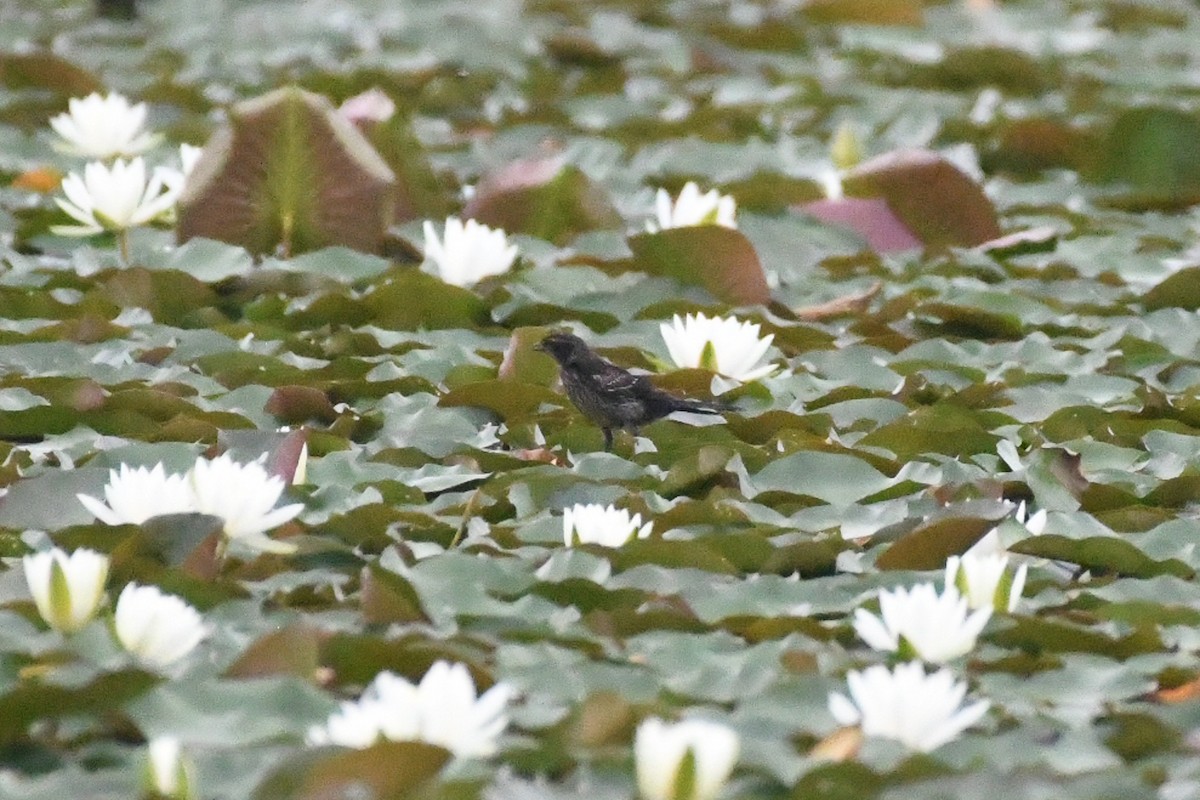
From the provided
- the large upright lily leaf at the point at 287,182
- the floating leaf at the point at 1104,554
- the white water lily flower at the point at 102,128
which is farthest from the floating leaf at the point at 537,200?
the floating leaf at the point at 1104,554

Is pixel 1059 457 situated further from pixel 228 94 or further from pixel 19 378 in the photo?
pixel 228 94

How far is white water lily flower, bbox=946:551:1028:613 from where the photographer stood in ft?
11.3

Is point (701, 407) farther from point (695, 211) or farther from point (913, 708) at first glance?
point (913, 708)

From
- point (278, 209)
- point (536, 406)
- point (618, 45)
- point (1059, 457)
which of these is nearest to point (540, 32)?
point (618, 45)

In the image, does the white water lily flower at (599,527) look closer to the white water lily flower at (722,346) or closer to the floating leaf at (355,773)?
the floating leaf at (355,773)

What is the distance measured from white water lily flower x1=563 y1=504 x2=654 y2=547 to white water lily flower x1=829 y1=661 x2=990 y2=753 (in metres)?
0.85

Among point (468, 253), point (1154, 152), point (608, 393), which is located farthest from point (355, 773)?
point (1154, 152)

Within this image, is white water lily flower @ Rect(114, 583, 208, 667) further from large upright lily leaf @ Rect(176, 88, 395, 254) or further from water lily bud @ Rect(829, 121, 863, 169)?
water lily bud @ Rect(829, 121, 863, 169)

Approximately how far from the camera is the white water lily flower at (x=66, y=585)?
3.16 metres

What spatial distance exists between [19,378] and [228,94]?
4450 millimetres

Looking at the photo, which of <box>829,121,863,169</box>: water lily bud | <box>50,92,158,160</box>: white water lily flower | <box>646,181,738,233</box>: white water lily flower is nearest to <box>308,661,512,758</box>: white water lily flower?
<box>646,181,738,233</box>: white water lily flower

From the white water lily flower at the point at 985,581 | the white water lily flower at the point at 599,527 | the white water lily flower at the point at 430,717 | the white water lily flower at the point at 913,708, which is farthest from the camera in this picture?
the white water lily flower at the point at 599,527

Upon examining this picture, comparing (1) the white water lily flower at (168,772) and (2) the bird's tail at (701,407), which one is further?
(2) the bird's tail at (701,407)

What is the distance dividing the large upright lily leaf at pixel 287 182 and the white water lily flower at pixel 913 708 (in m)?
3.45
